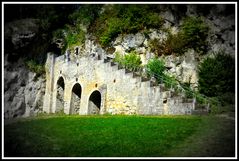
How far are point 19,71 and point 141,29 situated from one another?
1217cm

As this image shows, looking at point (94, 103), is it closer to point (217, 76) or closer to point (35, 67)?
point (35, 67)

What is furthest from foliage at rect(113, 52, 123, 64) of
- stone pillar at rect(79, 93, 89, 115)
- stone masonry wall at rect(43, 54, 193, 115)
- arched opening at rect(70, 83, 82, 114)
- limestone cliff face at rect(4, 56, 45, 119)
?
limestone cliff face at rect(4, 56, 45, 119)

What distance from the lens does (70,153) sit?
15.0 meters

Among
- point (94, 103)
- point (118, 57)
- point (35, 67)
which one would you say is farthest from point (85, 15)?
point (94, 103)

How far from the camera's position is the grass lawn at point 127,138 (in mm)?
14906

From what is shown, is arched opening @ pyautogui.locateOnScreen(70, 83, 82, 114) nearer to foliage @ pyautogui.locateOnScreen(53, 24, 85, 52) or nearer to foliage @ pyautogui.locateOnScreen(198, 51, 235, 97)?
foliage @ pyautogui.locateOnScreen(53, 24, 85, 52)

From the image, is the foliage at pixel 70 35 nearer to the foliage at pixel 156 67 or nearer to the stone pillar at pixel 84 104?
the stone pillar at pixel 84 104

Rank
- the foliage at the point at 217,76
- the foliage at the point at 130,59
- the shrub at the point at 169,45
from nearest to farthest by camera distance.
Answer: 1. the foliage at the point at 217,76
2. the shrub at the point at 169,45
3. the foliage at the point at 130,59

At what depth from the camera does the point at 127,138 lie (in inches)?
666

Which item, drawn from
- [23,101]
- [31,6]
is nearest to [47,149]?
[23,101]

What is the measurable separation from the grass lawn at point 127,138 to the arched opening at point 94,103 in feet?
30.2

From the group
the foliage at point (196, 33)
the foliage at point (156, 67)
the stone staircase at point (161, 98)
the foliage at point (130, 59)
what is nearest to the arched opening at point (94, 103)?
the foliage at point (130, 59)

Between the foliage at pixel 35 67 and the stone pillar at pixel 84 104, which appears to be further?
the foliage at pixel 35 67

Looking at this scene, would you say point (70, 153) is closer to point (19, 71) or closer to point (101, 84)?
point (101, 84)
